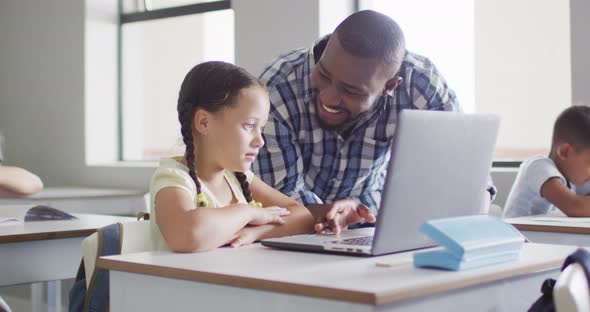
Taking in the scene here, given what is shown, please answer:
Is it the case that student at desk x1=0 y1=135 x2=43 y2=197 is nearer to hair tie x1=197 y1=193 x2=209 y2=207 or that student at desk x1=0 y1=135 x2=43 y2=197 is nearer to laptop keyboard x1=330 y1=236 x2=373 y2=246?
hair tie x1=197 y1=193 x2=209 y2=207

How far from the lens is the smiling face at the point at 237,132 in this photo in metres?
1.66

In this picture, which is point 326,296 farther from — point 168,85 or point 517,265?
point 168,85

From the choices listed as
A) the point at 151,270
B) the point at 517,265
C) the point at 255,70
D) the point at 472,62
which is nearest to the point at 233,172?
the point at 151,270

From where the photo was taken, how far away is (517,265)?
1.29 meters

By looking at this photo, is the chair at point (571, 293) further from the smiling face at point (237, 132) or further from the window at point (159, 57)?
the window at point (159, 57)

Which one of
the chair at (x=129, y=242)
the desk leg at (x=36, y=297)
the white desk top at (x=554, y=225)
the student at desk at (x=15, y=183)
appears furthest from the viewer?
the desk leg at (x=36, y=297)

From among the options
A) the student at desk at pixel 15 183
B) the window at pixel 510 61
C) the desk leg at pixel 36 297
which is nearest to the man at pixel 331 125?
the student at desk at pixel 15 183

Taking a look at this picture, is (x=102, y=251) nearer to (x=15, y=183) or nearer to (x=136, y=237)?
(x=136, y=237)

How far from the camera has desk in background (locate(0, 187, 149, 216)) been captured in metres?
3.81

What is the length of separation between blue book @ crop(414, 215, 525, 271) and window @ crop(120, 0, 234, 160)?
299cm

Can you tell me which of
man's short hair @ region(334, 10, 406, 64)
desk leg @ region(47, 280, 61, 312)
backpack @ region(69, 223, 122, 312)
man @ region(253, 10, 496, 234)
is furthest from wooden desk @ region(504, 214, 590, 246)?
desk leg @ region(47, 280, 61, 312)

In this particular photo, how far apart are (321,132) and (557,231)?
0.72 meters

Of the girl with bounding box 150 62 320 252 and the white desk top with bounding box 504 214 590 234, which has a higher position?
the girl with bounding box 150 62 320 252

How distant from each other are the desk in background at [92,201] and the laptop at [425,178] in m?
2.56
